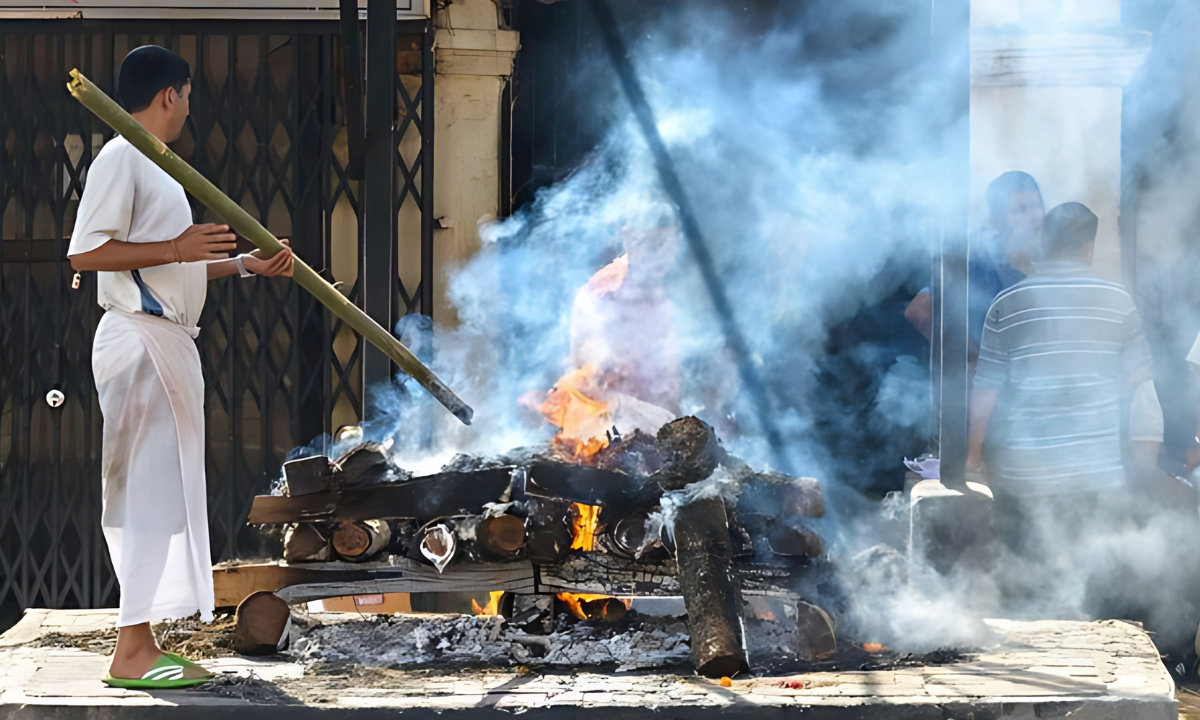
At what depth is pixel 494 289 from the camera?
7113mm

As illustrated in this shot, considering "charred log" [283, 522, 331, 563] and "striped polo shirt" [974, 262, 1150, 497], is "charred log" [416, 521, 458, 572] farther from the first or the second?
"striped polo shirt" [974, 262, 1150, 497]

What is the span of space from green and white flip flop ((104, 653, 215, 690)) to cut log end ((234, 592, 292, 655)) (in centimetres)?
54

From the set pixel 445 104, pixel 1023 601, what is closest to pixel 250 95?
pixel 445 104

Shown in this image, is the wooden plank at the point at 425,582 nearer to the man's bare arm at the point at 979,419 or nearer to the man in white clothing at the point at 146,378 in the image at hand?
the man in white clothing at the point at 146,378

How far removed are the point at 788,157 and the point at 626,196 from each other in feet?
3.61

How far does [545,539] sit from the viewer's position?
4719 mm

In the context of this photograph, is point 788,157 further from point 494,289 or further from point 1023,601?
point 1023,601

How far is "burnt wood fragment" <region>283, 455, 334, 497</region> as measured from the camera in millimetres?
4785

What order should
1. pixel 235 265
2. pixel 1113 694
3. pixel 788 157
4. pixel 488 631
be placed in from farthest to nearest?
pixel 788 157 → pixel 488 631 → pixel 235 265 → pixel 1113 694

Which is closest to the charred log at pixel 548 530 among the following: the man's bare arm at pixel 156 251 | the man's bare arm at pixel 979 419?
the man's bare arm at pixel 156 251

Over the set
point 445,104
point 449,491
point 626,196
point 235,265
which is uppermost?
point 445,104

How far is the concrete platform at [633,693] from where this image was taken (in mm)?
3873

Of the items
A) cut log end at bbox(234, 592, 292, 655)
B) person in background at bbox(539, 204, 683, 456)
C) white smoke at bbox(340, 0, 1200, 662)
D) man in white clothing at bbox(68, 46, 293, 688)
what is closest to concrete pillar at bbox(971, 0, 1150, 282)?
white smoke at bbox(340, 0, 1200, 662)

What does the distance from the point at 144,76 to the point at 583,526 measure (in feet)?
8.12
